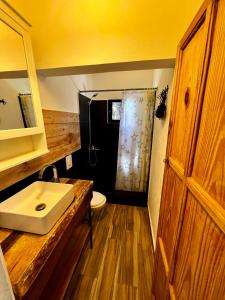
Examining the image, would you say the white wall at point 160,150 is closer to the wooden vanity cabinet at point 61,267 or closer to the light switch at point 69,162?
the wooden vanity cabinet at point 61,267

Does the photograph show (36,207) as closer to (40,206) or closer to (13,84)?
(40,206)

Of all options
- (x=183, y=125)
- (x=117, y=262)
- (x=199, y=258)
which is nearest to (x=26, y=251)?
(x=199, y=258)

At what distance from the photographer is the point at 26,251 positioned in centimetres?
74

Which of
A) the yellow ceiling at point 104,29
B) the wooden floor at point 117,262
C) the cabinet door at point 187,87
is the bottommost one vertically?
the wooden floor at point 117,262

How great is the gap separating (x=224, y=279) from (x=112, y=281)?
4.55ft

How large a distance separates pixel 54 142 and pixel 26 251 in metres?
1.13

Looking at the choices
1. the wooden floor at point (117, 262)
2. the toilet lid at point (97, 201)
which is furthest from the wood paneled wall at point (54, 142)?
the wooden floor at point (117, 262)

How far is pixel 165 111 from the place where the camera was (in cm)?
150

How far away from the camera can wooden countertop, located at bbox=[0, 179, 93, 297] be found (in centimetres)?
62

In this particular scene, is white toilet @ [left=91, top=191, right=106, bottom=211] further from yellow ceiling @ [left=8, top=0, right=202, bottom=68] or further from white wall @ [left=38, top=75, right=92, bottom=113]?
yellow ceiling @ [left=8, top=0, right=202, bottom=68]

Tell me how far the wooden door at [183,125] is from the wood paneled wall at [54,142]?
3.91 ft

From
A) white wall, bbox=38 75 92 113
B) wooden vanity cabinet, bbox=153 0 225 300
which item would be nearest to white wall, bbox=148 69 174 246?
wooden vanity cabinet, bbox=153 0 225 300

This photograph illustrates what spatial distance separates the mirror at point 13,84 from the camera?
3.32 ft

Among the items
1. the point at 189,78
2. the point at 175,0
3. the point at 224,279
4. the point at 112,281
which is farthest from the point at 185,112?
the point at 112,281
